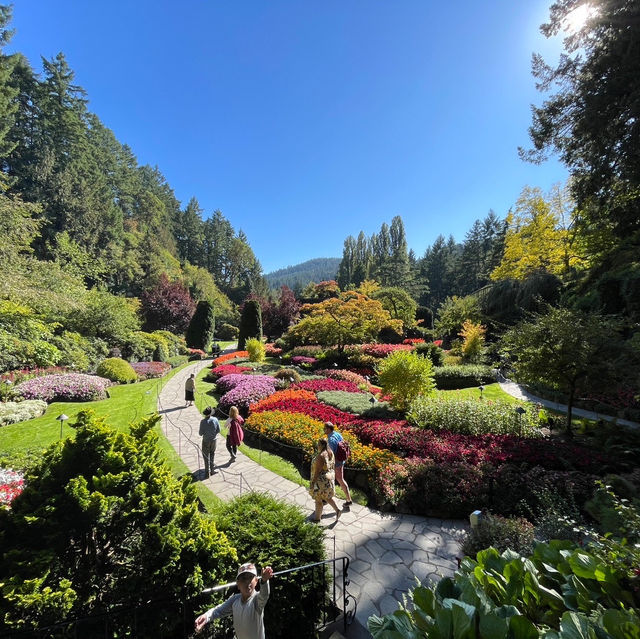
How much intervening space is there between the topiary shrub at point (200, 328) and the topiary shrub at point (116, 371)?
1320 cm

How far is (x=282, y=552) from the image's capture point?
12.7 ft

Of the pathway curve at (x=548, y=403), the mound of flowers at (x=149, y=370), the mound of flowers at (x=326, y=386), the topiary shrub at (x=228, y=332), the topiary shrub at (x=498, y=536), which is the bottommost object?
the pathway curve at (x=548, y=403)

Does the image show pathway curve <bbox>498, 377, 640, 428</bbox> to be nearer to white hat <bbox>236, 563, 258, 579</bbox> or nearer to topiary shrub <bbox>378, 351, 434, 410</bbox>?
topiary shrub <bbox>378, 351, 434, 410</bbox>

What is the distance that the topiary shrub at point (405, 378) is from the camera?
11133 millimetres

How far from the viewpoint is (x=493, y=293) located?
79.5 ft

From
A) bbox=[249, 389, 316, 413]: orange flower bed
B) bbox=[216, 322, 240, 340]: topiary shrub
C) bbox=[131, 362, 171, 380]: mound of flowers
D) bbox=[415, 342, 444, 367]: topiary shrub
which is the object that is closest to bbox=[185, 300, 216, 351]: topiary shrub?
bbox=[216, 322, 240, 340]: topiary shrub

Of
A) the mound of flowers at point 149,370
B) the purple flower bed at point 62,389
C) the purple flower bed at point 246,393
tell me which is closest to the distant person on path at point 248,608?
the purple flower bed at point 246,393

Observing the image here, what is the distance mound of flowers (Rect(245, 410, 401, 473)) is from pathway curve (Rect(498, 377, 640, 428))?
8298 mm

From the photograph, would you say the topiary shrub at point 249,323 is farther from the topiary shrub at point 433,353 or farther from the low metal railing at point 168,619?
the low metal railing at point 168,619

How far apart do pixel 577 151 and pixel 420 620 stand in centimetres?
1324

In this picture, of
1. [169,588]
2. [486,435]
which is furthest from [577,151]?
[169,588]

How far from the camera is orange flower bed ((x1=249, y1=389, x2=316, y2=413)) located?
11709 mm

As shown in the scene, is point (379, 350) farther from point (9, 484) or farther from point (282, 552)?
point (9, 484)

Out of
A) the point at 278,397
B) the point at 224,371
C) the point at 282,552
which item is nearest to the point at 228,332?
the point at 224,371
